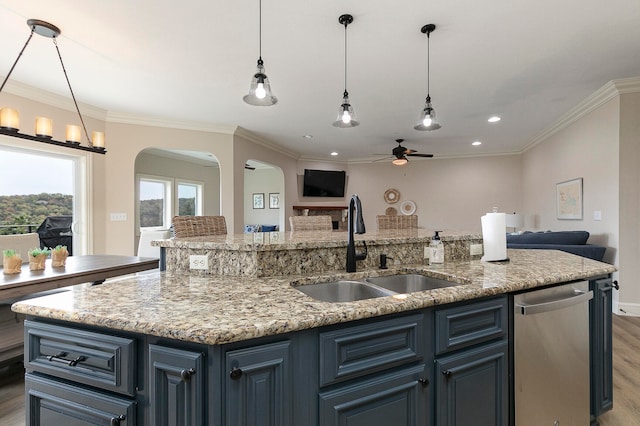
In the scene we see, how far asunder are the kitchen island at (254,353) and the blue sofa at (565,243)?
304 centimetres

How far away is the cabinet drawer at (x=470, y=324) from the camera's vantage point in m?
1.15

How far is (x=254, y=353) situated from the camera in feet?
2.81

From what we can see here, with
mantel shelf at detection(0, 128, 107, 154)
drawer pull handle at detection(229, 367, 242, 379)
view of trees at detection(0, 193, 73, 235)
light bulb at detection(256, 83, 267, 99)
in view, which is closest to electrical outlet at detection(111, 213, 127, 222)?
view of trees at detection(0, 193, 73, 235)

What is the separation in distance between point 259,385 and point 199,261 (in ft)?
2.86

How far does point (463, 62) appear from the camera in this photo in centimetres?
292

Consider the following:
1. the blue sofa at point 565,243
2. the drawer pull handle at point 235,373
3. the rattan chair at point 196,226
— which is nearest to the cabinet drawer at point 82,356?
the drawer pull handle at point 235,373

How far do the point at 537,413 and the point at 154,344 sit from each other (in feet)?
5.32

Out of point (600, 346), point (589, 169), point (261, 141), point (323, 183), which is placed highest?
point (261, 141)

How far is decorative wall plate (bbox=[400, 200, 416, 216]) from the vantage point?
24.9 ft

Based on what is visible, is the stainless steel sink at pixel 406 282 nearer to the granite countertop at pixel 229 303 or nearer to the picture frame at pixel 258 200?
the granite countertop at pixel 229 303

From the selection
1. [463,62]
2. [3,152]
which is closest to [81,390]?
[463,62]

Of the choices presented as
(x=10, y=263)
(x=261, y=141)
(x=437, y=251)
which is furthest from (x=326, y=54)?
(x=261, y=141)

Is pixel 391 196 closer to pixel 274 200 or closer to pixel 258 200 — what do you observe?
pixel 274 200

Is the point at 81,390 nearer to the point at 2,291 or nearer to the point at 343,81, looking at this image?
the point at 2,291
